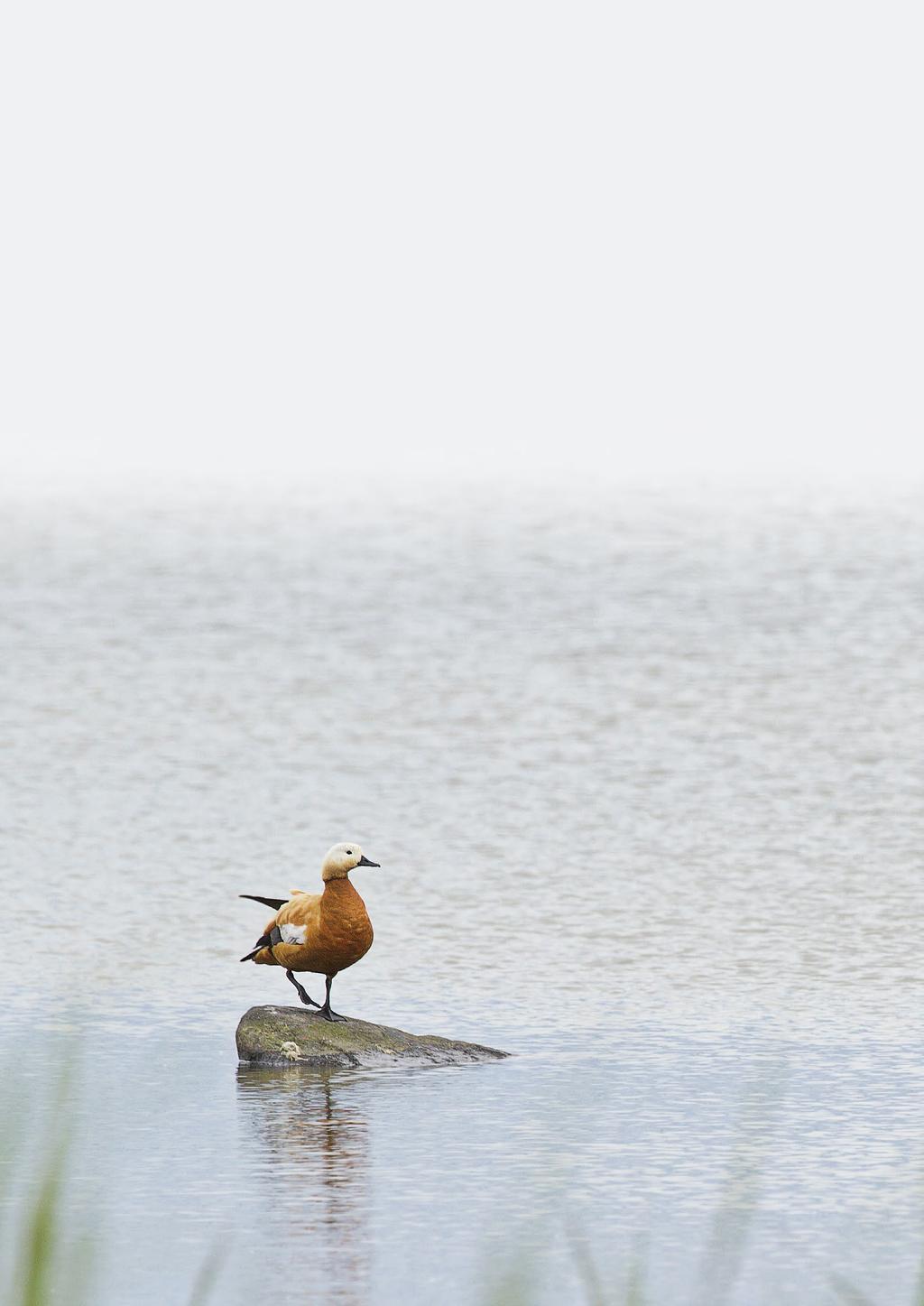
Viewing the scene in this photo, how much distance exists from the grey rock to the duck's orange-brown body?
377 millimetres

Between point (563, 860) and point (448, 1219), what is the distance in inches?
A: 529

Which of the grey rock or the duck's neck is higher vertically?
the duck's neck

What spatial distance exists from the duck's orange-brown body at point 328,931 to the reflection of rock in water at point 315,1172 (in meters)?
0.73

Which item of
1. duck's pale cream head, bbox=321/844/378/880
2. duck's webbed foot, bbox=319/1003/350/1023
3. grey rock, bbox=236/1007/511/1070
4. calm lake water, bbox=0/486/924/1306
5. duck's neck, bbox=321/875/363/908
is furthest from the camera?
duck's webbed foot, bbox=319/1003/350/1023

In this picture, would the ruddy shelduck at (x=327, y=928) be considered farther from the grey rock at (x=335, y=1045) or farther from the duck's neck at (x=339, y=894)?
the grey rock at (x=335, y=1045)

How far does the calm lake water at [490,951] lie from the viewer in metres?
12.5

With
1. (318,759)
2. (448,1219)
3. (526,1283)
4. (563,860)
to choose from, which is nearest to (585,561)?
(318,759)

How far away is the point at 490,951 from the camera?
2091 centimetres

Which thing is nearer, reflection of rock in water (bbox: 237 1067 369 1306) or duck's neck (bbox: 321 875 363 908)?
reflection of rock in water (bbox: 237 1067 369 1306)

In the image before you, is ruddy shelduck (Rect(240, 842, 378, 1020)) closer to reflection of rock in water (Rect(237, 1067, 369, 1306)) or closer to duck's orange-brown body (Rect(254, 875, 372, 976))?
duck's orange-brown body (Rect(254, 875, 372, 976))

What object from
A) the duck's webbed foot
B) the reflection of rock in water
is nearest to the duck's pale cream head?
the duck's webbed foot

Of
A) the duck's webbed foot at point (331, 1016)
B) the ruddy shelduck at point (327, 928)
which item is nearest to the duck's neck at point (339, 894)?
the ruddy shelduck at point (327, 928)

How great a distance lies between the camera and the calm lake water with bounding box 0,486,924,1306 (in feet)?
41.1

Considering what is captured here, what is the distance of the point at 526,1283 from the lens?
207 inches
